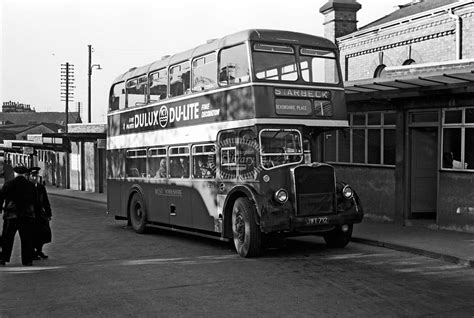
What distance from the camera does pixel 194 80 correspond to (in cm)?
1275

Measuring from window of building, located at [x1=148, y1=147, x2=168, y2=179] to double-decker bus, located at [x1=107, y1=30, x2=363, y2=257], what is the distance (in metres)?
0.47

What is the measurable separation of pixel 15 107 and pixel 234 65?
122 m

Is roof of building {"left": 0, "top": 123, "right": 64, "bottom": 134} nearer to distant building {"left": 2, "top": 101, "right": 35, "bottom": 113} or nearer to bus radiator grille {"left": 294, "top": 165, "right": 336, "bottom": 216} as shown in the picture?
Answer: distant building {"left": 2, "top": 101, "right": 35, "bottom": 113}

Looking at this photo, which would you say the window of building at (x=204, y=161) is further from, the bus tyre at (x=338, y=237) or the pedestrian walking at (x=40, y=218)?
the pedestrian walking at (x=40, y=218)

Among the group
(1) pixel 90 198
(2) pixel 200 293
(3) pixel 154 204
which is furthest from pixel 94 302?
(1) pixel 90 198

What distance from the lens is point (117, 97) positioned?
16.7 meters

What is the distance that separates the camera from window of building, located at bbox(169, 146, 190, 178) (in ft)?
43.5

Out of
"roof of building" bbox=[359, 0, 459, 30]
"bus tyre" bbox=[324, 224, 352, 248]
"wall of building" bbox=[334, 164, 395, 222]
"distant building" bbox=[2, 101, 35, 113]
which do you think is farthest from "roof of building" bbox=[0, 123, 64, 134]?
"bus tyre" bbox=[324, 224, 352, 248]

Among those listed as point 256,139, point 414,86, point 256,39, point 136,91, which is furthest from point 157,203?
point 414,86

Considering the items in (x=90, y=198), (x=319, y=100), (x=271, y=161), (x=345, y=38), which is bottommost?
(x=90, y=198)

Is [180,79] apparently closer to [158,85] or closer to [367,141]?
[158,85]

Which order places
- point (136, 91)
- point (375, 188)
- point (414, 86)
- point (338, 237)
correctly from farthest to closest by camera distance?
point (375, 188), point (136, 91), point (414, 86), point (338, 237)

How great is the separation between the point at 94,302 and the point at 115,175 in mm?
9861

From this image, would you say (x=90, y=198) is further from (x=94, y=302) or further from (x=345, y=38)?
(x=94, y=302)
